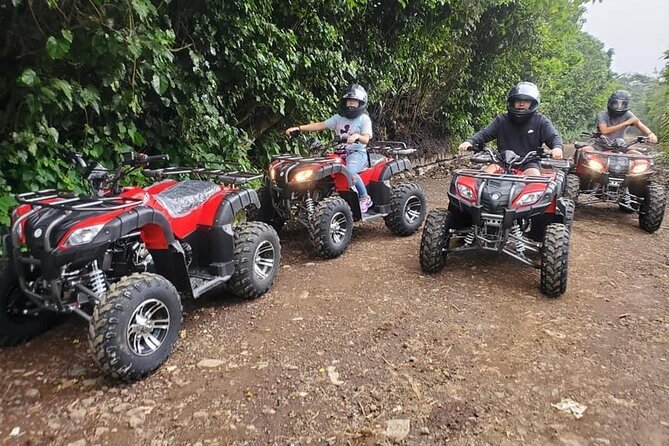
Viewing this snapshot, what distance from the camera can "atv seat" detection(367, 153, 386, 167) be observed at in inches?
225

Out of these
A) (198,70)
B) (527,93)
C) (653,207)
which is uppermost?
(198,70)

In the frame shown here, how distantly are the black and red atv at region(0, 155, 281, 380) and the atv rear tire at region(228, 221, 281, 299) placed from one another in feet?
0.13

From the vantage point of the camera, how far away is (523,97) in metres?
4.71

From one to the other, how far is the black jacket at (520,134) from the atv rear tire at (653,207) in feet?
7.45

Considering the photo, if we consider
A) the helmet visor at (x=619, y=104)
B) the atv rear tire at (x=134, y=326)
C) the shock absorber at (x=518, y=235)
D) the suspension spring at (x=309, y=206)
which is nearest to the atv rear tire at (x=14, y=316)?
the atv rear tire at (x=134, y=326)

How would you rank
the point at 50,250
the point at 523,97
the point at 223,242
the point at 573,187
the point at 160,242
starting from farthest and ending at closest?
the point at 573,187
the point at 523,97
the point at 223,242
the point at 160,242
the point at 50,250

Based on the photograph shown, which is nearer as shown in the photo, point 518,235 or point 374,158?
point 518,235

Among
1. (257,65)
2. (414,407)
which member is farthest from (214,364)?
(257,65)

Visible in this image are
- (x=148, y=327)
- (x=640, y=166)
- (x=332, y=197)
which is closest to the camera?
(x=148, y=327)

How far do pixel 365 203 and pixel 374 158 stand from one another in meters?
0.67

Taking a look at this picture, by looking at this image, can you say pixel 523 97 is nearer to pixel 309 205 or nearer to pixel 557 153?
pixel 557 153

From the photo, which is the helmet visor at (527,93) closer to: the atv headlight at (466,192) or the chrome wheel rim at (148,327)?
the atv headlight at (466,192)

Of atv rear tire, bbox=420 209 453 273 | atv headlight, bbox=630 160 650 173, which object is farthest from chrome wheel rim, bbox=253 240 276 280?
atv headlight, bbox=630 160 650 173

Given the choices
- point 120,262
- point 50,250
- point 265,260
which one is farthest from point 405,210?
point 50,250
